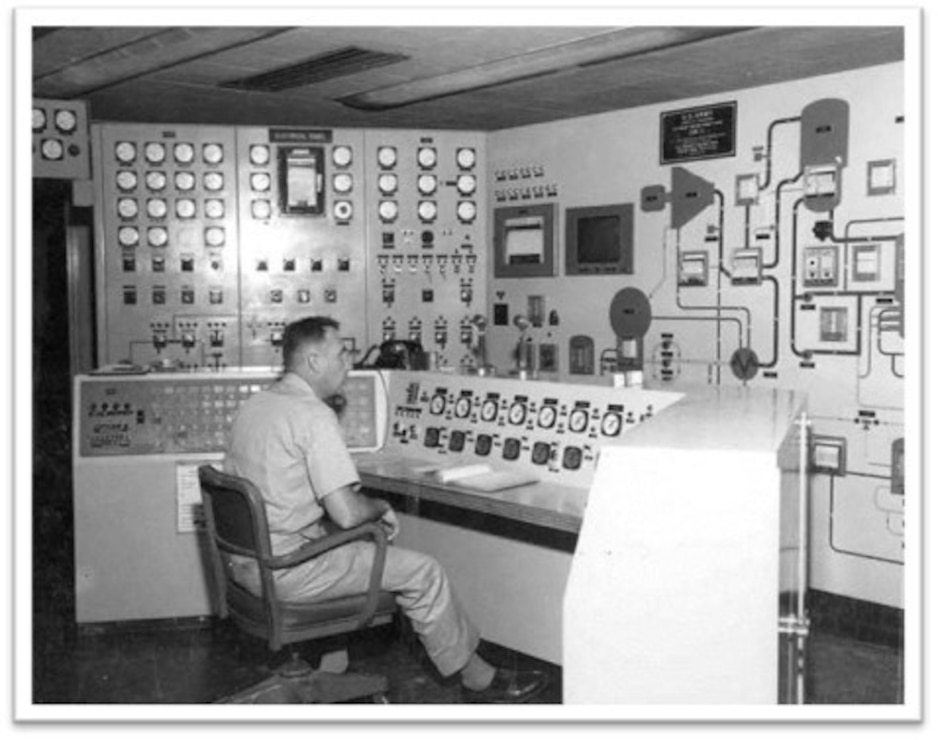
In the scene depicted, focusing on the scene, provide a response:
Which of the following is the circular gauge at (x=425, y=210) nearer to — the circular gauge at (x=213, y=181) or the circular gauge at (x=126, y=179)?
the circular gauge at (x=213, y=181)

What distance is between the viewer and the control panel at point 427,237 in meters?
5.68

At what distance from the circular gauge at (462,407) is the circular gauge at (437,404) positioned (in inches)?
2.8

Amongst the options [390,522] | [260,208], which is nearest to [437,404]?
[390,522]

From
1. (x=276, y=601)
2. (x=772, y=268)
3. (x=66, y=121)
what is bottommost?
(x=276, y=601)

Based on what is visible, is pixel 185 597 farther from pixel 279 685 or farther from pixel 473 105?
pixel 473 105

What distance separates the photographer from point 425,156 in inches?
224

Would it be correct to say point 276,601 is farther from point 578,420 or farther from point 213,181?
point 213,181

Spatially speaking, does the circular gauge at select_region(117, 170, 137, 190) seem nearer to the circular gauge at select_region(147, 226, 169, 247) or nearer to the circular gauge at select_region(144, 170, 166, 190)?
the circular gauge at select_region(144, 170, 166, 190)

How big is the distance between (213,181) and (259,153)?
0.27 metres

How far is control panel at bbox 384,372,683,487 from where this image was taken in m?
3.41

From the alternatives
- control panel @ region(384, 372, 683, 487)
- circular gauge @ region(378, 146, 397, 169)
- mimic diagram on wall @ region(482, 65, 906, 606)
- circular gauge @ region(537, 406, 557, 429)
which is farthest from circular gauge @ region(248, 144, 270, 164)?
circular gauge @ region(537, 406, 557, 429)

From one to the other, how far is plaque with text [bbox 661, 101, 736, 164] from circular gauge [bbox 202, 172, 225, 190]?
2211 mm

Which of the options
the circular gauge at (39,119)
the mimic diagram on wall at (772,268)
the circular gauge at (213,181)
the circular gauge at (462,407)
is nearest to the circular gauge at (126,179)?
the circular gauge at (213,181)

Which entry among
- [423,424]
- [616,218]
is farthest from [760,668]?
[616,218]
